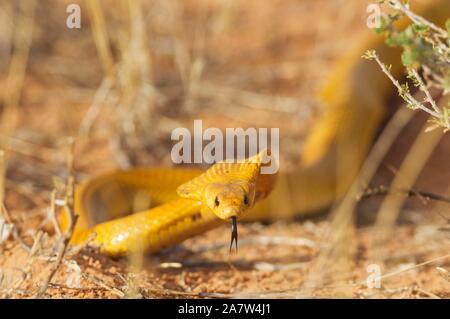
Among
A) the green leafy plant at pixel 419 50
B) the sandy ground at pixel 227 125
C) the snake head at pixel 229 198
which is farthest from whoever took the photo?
the sandy ground at pixel 227 125

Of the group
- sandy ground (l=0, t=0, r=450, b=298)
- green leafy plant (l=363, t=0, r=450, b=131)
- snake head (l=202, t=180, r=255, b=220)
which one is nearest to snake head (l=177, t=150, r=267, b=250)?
snake head (l=202, t=180, r=255, b=220)

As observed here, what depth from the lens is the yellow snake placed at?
10.9 feet

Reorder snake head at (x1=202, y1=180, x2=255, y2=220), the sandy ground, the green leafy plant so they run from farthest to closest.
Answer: the sandy ground, snake head at (x1=202, y1=180, x2=255, y2=220), the green leafy plant

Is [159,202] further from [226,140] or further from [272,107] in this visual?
[272,107]

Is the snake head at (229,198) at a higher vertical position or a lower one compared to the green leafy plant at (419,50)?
lower

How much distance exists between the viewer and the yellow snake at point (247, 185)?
10.9 feet

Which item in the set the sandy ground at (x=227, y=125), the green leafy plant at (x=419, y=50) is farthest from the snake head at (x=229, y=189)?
the green leafy plant at (x=419, y=50)

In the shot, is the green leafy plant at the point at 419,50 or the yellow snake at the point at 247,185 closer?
the green leafy plant at the point at 419,50

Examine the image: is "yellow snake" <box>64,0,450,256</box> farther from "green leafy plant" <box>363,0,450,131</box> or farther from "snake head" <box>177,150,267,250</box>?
"green leafy plant" <box>363,0,450,131</box>

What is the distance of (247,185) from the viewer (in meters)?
3.14

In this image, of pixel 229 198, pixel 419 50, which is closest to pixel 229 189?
pixel 229 198

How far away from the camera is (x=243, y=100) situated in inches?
239

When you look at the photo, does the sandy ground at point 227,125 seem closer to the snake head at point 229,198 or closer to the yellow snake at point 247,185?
the yellow snake at point 247,185

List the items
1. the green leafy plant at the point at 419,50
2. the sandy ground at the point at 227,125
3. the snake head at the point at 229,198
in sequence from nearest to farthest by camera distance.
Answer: the green leafy plant at the point at 419,50 → the snake head at the point at 229,198 → the sandy ground at the point at 227,125
